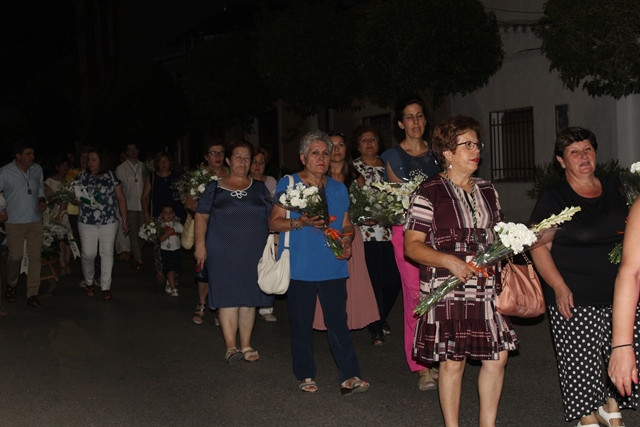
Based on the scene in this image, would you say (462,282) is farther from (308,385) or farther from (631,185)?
(308,385)

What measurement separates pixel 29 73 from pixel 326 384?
8353 cm

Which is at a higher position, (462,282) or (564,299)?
(462,282)

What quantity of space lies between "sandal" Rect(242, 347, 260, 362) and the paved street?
9 cm

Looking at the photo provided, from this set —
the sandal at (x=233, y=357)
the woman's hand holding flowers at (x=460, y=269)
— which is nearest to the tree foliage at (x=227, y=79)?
the sandal at (x=233, y=357)

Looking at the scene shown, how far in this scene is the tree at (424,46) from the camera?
18.9 meters

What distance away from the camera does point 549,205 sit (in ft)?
20.3

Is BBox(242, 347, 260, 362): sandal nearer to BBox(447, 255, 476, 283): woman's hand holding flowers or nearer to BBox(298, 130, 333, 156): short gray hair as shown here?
BBox(298, 130, 333, 156): short gray hair

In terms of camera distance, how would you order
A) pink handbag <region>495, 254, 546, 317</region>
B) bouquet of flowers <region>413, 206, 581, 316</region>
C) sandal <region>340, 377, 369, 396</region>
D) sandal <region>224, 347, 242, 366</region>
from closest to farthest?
1. bouquet of flowers <region>413, 206, 581, 316</region>
2. pink handbag <region>495, 254, 546, 317</region>
3. sandal <region>340, 377, 369, 396</region>
4. sandal <region>224, 347, 242, 366</region>

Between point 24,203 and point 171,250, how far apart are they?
6.81 feet

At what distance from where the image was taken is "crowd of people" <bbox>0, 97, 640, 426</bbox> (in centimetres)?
570

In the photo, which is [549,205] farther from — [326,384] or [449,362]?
[326,384]

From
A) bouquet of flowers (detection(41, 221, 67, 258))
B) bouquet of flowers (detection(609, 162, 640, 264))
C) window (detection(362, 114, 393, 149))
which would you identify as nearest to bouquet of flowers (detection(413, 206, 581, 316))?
bouquet of flowers (detection(609, 162, 640, 264))

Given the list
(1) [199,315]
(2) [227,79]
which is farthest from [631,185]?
(2) [227,79]

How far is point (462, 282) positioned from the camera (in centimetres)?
561
